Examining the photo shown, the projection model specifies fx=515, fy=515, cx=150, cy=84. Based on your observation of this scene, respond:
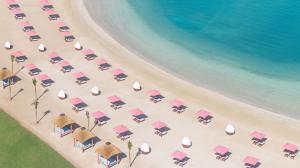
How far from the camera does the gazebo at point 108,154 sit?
158 feet

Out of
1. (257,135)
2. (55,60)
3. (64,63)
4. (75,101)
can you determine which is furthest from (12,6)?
(257,135)

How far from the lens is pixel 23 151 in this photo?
50.7 metres

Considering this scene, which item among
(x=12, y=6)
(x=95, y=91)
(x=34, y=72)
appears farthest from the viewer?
(x=12, y=6)

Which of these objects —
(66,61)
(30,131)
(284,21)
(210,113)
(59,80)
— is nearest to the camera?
(30,131)

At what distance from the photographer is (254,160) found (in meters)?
50.2

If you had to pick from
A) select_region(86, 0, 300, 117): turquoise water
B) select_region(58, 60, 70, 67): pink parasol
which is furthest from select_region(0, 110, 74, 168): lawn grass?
select_region(86, 0, 300, 117): turquoise water

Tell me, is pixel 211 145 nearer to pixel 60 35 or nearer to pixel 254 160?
pixel 254 160

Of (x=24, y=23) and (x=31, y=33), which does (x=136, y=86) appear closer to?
(x=31, y=33)

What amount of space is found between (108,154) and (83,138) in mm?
3491

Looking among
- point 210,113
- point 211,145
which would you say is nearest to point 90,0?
point 210,113

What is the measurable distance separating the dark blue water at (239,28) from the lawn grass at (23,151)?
29953 mm

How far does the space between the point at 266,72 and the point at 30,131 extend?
3311 cm

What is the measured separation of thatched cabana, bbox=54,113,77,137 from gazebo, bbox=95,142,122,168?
4625mm

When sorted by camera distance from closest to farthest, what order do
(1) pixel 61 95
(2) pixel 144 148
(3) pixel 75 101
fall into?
(2) pixel 144 148 → (3) pixel 75 101 → (1) pixel 61 95
